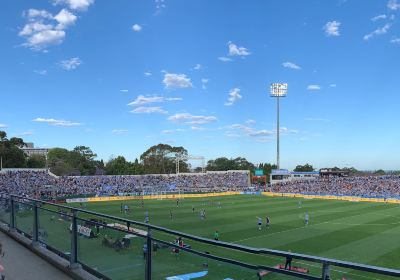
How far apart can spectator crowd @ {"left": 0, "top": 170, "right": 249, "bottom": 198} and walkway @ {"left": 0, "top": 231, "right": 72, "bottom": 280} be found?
54526 millimetres

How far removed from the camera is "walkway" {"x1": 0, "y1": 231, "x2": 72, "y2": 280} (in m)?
7.24

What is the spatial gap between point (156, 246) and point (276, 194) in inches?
3386

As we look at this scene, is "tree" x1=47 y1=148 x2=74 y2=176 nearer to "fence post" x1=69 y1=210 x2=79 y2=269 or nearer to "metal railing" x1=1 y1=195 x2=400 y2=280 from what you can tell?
"metal railing" x1=1 y1=195 x2=400 y2=280

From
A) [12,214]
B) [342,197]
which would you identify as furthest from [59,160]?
[12,214]

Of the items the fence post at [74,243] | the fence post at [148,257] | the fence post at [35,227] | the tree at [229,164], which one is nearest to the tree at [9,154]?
the tree at [229,164]

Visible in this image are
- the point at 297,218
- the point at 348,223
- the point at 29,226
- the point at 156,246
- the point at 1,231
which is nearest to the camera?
the point at 156,246

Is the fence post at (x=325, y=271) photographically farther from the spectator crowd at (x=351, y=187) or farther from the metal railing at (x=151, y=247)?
the spectator crowd at (x=351, y=187)

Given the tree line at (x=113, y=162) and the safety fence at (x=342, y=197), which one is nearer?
the safety fence at (x=342, y=197)

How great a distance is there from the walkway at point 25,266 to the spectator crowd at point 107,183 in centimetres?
5453

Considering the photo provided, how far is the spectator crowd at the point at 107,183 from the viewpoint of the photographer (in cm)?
6725

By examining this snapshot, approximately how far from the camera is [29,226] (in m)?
10.3

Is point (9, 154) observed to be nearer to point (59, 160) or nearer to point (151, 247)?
point (59, 160)

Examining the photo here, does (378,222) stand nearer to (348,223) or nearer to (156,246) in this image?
(348,223)

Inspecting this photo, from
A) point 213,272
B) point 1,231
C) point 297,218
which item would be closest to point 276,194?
point 297,218
